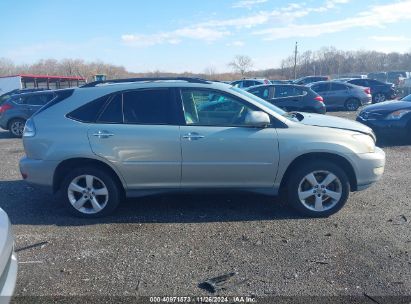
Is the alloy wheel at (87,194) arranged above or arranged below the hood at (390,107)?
below

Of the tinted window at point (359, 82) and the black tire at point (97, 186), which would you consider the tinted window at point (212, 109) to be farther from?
the tinted window at point (359, 82)

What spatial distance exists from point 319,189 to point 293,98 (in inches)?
373

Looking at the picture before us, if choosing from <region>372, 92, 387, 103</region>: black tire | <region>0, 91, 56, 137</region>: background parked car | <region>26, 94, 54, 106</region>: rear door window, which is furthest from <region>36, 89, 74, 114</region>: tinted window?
<region>372, 92, 387, 103</region>: black tire

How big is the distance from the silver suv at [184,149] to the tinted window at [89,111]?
1 cm

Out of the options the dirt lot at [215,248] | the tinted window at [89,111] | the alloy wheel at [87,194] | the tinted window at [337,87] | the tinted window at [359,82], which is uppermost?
the tinted window at [359,82]

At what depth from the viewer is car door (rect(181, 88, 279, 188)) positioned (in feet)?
15.0

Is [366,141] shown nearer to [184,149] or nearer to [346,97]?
[184,149]

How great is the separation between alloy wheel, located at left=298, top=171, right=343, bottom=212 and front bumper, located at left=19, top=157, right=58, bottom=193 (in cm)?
316

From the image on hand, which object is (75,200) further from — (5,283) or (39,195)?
(5,283)

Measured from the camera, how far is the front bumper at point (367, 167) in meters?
4.66

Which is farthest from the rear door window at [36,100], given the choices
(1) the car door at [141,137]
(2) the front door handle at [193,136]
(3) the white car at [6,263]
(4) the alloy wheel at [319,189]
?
(3) the white car at [6,263]

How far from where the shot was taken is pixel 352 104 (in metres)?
18.8

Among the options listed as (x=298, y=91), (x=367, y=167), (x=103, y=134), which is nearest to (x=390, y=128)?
(x=298, y=91)

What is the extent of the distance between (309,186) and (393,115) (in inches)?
232
